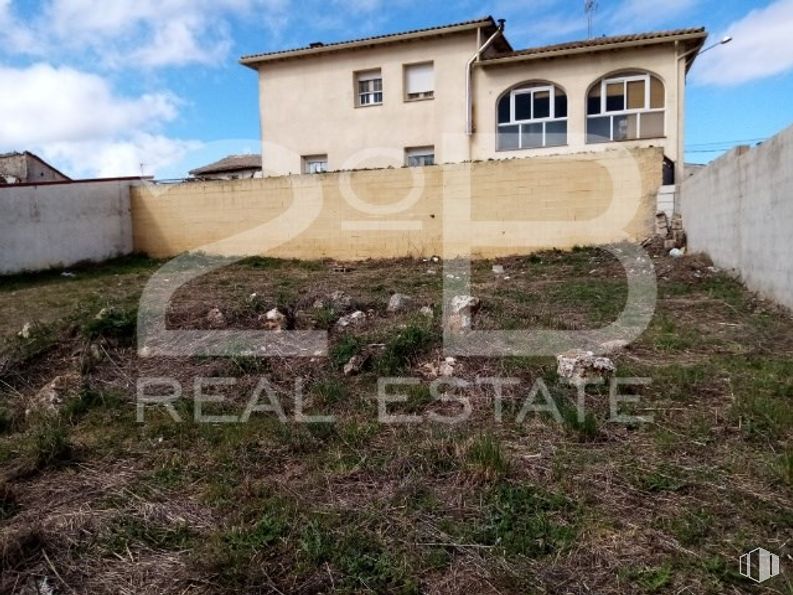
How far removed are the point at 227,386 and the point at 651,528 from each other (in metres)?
3.24

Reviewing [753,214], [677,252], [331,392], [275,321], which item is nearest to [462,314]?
[331,392]

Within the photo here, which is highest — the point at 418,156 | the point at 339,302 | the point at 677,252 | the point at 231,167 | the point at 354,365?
the point at 231,167

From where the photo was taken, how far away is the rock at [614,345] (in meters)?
4.96

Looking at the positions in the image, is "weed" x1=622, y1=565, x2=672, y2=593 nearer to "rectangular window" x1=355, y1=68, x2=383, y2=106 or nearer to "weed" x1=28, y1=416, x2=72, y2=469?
"weed" x1=28, y1=416, x2=72, y2=469

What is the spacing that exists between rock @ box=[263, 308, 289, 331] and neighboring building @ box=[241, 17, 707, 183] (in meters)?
11.0

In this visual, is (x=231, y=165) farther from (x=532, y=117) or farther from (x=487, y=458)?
(x=487, y=458)

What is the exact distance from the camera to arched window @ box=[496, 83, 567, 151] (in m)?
15.4

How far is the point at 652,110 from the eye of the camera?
1459 cm

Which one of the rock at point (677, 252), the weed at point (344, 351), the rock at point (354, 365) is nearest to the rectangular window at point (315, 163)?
the rock at point (677, 252)

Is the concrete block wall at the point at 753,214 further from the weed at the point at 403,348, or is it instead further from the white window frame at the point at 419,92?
the white window frame at the point at 419,92

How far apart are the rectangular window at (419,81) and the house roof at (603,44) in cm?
166

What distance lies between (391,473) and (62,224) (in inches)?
539

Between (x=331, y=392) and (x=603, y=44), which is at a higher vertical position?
(x=603, y=44)

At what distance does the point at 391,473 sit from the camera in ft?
10.3
